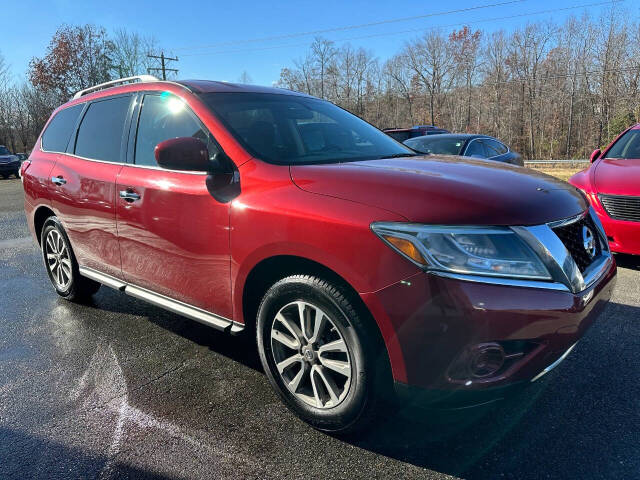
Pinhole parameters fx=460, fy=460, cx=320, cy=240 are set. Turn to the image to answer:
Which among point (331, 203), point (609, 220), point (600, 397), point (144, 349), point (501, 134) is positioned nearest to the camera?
point (331, 203)

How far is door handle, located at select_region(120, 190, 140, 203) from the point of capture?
10.1ft

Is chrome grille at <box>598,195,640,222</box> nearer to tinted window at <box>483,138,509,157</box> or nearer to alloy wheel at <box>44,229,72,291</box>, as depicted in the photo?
tinted window at <box>483,138,509,157</box>

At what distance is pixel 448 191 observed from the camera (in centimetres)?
207

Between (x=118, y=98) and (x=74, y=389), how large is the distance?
7.20 ft

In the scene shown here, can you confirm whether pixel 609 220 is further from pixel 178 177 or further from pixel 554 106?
pixel 554 106

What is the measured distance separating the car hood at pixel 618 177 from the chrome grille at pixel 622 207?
7 cm

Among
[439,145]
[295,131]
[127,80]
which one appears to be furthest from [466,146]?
[127,80]

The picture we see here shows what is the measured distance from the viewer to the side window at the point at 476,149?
807 centimetres

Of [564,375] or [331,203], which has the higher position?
[331,203]

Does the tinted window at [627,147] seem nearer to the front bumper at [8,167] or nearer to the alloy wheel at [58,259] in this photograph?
the alloy wheel at [58,259]

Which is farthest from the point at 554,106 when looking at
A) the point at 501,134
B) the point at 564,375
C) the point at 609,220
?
the point at 564,375

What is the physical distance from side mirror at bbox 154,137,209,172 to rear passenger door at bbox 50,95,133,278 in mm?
954

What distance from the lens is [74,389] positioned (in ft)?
9.48

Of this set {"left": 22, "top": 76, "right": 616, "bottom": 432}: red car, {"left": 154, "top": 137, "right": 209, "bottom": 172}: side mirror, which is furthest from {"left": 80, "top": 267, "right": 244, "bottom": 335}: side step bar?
{"left": 154, "top": 137, "right": 209, "bottom": 172}: side mirror
